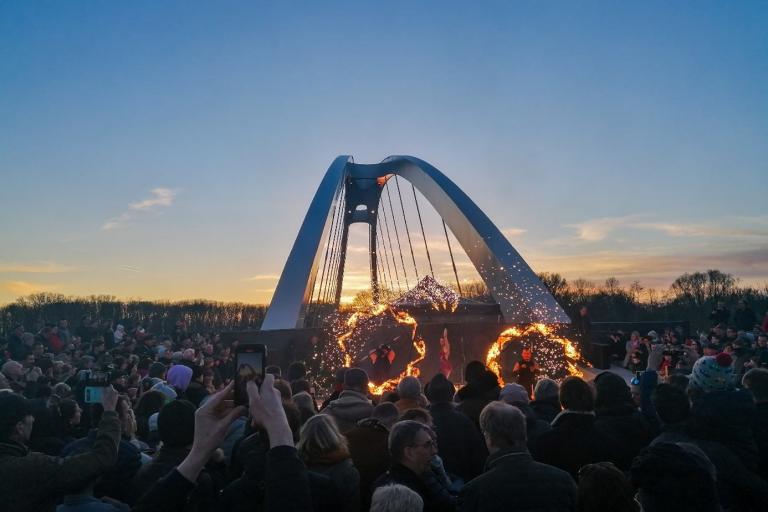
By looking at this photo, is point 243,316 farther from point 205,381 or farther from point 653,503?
point 653,503

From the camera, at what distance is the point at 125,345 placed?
1335 cm

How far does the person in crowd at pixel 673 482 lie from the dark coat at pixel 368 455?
160 cm

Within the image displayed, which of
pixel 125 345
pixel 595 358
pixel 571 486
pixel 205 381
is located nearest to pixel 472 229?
pixel 595 358

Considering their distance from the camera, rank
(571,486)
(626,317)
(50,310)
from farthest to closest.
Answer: (626,317), (50,310), (571,486)

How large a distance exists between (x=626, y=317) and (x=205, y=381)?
37042 millimetres

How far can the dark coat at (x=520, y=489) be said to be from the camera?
2.64m

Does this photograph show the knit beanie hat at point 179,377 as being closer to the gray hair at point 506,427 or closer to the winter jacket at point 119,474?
the winter jacket at point 119,474

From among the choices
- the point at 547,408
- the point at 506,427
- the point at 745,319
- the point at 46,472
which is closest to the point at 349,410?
the point at 506,427

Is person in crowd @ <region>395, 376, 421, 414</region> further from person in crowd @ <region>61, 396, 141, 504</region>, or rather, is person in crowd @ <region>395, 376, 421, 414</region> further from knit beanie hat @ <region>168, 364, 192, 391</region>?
knit beanie hat @ <region>168, 364, 192, 391</region>

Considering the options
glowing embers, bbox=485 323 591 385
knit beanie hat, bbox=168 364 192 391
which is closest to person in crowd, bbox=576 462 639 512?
knit beanie hat, bbox=168 364 192 391

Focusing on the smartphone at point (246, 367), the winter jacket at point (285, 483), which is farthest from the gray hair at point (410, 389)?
the winter jacket at point (285, 483)

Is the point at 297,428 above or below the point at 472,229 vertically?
below

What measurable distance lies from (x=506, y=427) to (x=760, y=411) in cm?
212

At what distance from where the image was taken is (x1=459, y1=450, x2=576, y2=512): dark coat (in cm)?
264
